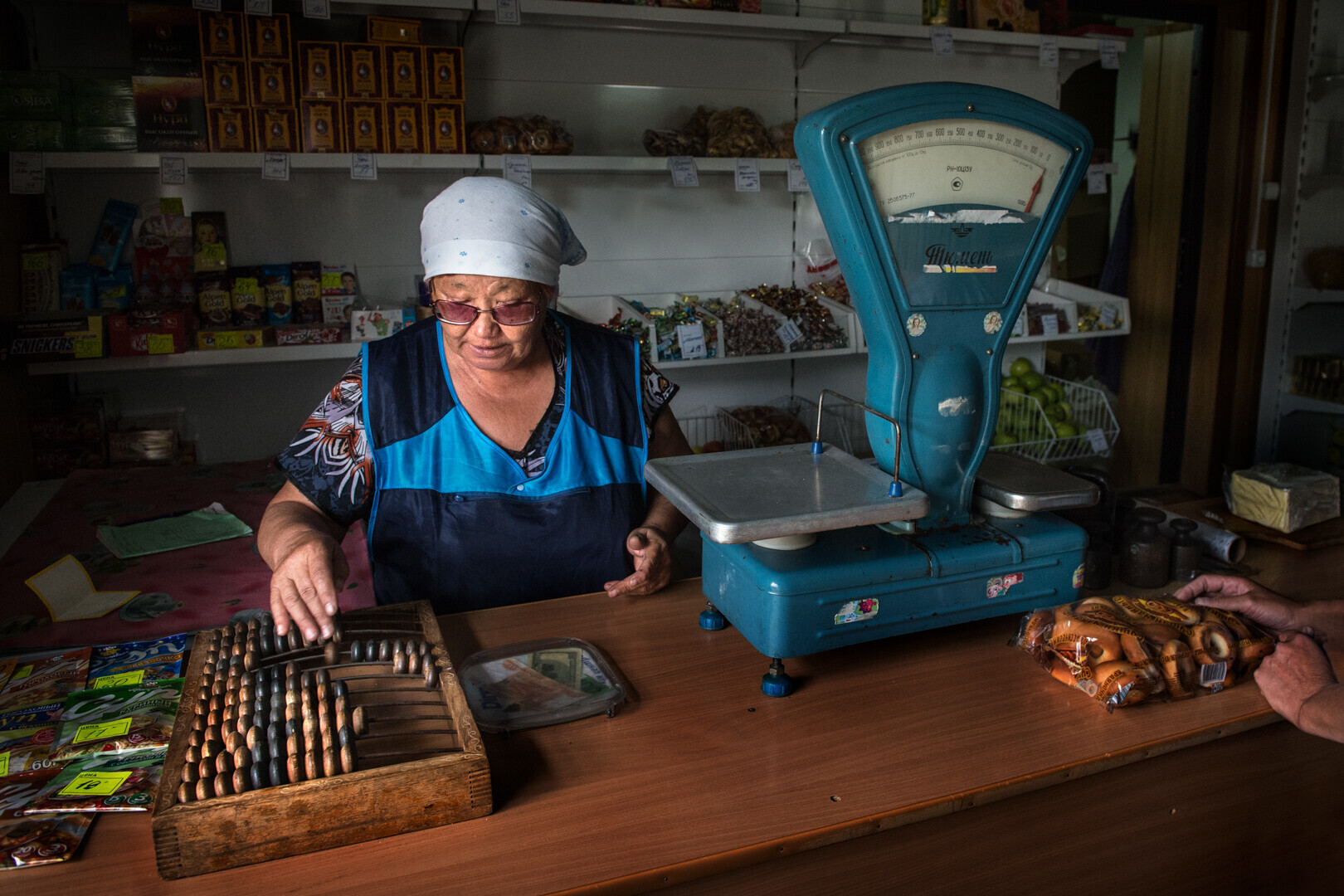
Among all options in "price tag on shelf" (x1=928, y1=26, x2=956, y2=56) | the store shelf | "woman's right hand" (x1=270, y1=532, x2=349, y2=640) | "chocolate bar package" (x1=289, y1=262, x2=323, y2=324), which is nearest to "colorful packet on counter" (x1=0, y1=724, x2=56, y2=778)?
"woman's right hand" (x1=270, y1=532, x2=349, y2=640)

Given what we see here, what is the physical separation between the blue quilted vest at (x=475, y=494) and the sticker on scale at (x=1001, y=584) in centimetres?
68

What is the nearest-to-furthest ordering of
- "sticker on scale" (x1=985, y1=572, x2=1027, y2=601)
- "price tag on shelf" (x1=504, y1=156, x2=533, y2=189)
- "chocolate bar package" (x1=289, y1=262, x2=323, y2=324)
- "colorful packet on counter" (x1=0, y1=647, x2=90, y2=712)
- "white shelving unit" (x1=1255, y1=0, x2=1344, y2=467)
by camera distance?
"colorful packet on counter" (x1=0, y1=647, x2=90, y2=712) → "sticker on scale" (x1=985, y1=572, x2=1027, y2=601) → "price tag on shelf" (x1=504, y1=156, x2=533, y2=189) → "chocolate bar package" (x1=289, y1=262, x2=323, y2=324) → "white shelving unit" (x1=1255, y1=0, x2=1344, y2=467)

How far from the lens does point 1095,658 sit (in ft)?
3.79

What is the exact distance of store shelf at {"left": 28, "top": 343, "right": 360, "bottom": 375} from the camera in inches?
96.1

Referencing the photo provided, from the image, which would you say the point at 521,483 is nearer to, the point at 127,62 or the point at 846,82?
the point at 127,62

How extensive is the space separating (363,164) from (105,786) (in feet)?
6.48

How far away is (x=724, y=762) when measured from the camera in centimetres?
104

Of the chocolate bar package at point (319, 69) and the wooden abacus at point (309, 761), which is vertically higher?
the chocolate bar package at point (319, 69)

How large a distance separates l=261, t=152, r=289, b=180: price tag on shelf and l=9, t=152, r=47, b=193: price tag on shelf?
518 millimetres

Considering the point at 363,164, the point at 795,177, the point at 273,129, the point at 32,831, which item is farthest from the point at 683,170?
the point at 32,831

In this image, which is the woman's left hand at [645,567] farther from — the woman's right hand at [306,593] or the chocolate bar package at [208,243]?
the chocolate bar package at [208,243]

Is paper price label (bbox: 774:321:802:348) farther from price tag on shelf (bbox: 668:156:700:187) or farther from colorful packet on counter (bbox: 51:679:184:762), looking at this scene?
colorful packet on counter (bbox: 51:679:184:762)

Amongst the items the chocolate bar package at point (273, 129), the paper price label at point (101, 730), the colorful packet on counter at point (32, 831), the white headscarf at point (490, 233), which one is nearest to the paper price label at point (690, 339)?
the chocolate bar package at point (273, 129)

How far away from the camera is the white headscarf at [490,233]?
1438 mm
